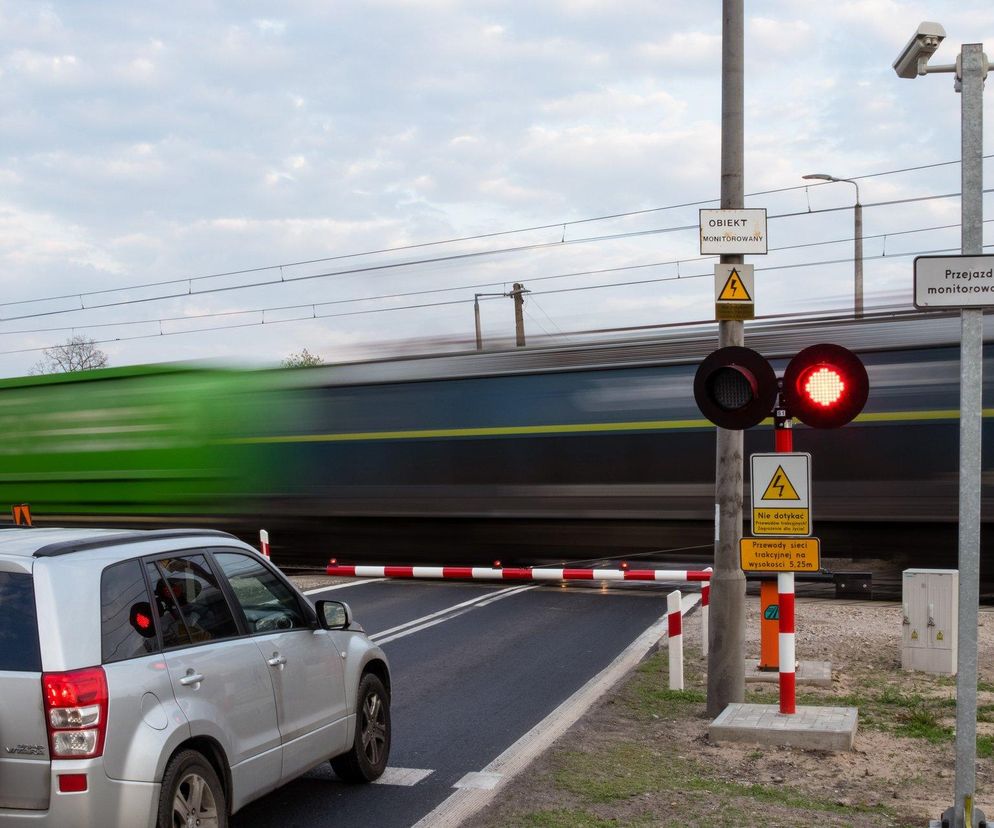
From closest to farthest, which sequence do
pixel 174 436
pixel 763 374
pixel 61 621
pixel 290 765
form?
pixel 61 621, pixel 290 765, pixel 763 374, pixel 174 436

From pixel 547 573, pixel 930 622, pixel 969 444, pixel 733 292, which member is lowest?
pixel 547 573

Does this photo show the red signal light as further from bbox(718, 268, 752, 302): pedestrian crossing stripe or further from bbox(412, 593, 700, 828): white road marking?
bbox(412, 593, 700, 828): white road marking

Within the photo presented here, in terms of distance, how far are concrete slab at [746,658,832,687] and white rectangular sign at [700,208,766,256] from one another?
3.50 m

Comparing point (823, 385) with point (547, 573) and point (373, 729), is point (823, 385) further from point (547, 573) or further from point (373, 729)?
point (547, 573)

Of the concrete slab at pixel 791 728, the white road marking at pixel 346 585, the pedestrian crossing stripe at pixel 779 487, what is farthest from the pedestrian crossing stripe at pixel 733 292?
the white road marking at pixel 346 585

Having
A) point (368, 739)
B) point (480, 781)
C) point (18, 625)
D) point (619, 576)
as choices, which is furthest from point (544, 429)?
point (18, 625)

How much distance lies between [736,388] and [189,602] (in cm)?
416

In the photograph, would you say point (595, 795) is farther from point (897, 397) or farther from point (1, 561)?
point (897, 397)

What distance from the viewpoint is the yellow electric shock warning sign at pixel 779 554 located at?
818cm

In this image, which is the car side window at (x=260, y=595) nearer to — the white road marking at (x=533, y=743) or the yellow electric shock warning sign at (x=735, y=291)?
the white road marking at (x=533, y=743)

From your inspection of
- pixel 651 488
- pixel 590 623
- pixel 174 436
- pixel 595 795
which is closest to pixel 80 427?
pixel 174 436

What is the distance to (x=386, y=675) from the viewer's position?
7.32m

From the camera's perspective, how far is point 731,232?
888 cm

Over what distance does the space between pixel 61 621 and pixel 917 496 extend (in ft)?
45.4
